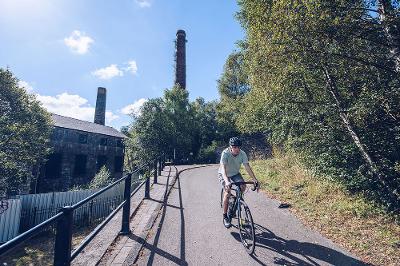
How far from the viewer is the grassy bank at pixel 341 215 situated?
18.3 feet

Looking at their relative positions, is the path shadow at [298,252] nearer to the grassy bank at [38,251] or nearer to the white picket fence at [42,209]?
the grassy bank at [38,251]

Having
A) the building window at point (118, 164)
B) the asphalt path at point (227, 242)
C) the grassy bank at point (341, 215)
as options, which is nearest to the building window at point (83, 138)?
the building window at point (118, 164)

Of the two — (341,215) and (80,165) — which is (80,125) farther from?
(341,215)

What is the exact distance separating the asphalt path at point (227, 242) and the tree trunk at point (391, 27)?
4.66 m

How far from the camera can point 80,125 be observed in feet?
121

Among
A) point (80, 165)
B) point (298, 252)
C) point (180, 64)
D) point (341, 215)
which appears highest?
point (180, 64)

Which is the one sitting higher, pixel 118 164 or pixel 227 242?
pixel 118 164

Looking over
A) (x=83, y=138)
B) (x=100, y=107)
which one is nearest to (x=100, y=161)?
(x=83, y=138)

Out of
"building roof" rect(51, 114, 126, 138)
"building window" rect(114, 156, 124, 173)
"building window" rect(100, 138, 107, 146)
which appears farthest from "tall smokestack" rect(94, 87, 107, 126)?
"building window" rect(114, 156, 124, 173)

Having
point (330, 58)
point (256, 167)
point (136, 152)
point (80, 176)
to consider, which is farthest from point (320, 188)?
point (80, 176)

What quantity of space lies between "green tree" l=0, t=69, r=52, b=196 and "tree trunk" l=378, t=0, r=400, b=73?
21936 millimetres

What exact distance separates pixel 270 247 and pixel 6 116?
24.2 metres

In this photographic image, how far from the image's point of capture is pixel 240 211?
18.7 ft

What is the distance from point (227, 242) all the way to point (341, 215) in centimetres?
347
